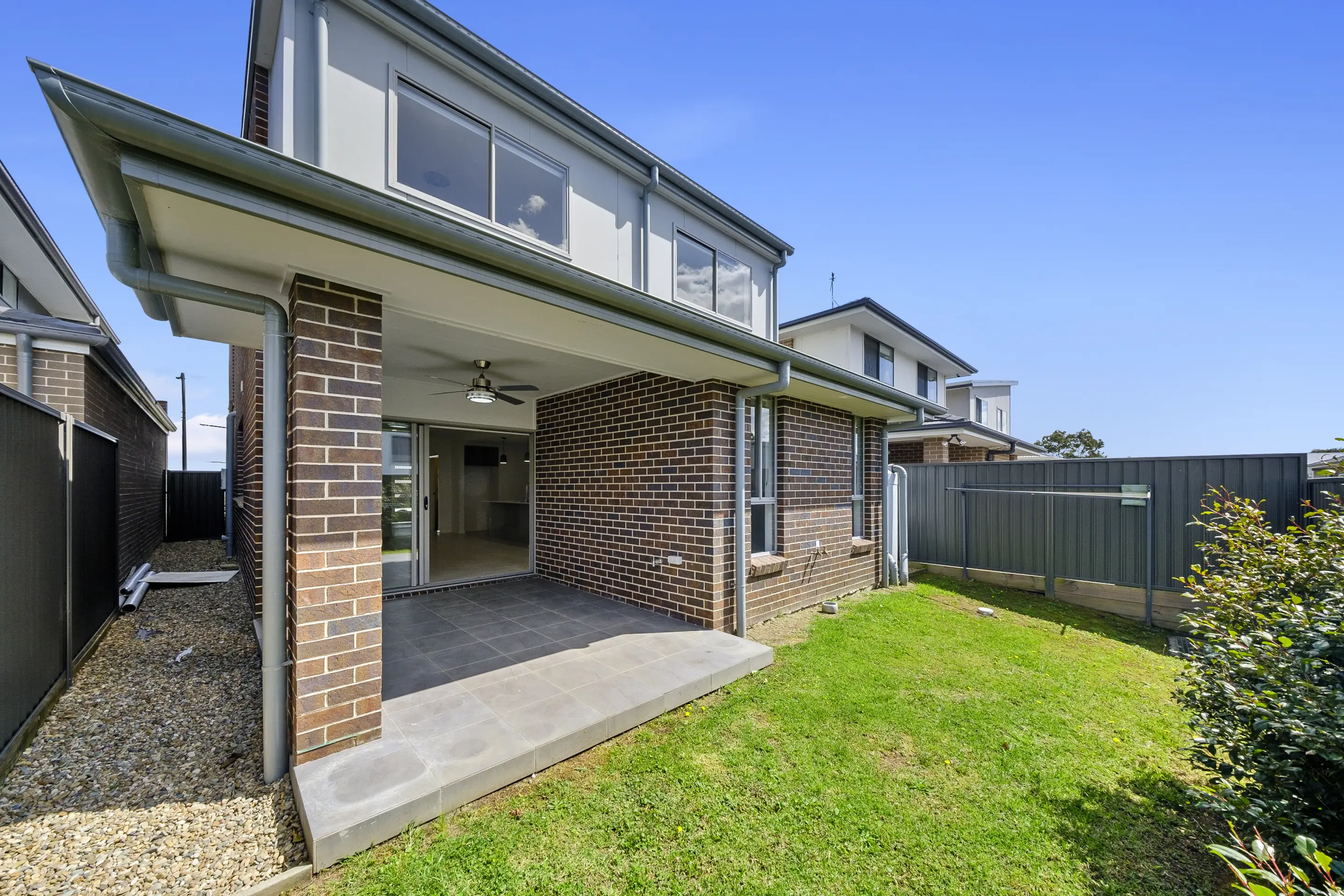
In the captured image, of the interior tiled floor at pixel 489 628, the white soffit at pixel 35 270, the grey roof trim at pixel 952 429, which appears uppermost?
the white soffit at pixel 35 270

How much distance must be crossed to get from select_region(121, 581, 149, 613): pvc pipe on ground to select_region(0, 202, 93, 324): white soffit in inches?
187

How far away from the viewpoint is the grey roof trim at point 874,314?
1141 centimetres

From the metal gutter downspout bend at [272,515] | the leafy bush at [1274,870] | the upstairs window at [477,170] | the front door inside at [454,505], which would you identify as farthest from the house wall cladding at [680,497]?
the leafy bush at [1274,870]

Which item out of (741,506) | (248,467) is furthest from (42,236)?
(741,506)

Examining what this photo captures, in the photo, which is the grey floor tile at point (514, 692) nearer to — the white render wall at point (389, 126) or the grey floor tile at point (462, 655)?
the grey floor tile at point (462, 655)

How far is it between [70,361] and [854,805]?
894 cm

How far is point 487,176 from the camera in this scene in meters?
5.00

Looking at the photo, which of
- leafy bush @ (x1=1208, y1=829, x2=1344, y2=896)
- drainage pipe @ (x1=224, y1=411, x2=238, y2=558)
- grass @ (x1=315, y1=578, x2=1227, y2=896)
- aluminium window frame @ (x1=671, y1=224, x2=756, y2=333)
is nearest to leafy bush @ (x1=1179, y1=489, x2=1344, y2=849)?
grass @ (x1=315, y1=578, x2=1227, y2=896)

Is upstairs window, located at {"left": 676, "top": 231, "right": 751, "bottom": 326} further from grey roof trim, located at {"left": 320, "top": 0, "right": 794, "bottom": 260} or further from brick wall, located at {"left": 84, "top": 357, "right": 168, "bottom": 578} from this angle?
Answer: brick wall, located at {"left": 84, "top": 357, "right": 168, "bottom": 578}

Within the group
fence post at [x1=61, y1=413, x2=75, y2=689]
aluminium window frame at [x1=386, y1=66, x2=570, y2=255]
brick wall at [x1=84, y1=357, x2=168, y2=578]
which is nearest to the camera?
fence post at [x1=61, y1=413, x2=75, y2=689]

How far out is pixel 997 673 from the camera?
445 centimetres

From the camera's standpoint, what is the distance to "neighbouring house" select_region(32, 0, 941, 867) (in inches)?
94.3

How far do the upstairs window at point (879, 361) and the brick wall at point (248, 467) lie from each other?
1199 cm

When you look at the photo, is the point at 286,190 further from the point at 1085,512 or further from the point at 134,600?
the point at 1085,512
